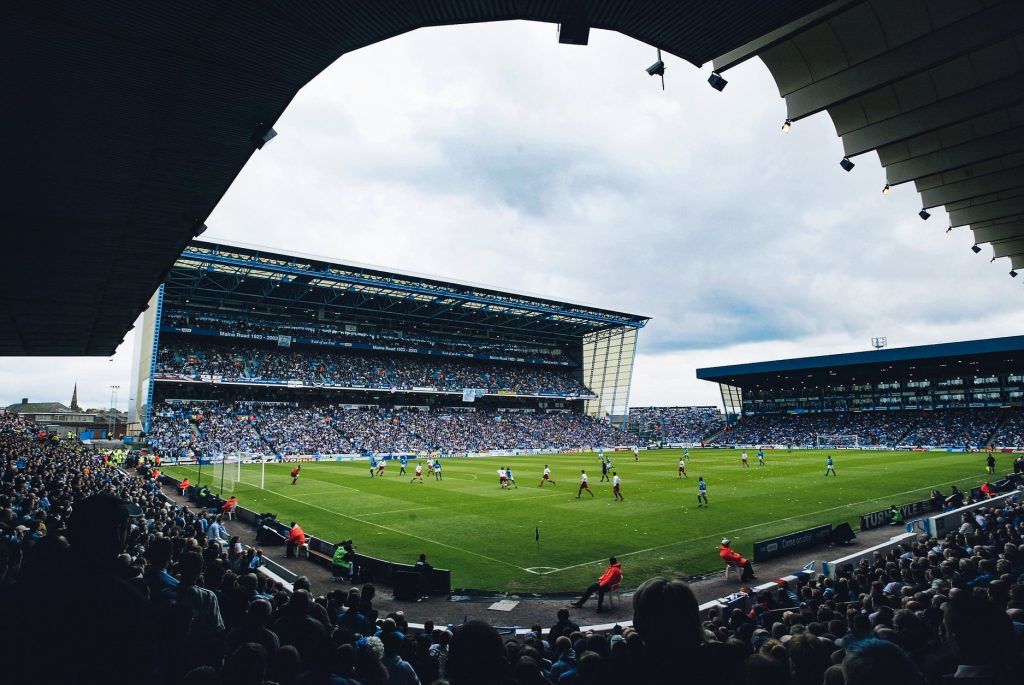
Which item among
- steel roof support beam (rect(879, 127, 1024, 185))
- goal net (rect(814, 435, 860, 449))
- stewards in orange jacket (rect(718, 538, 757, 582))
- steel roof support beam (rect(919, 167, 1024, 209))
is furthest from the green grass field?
goal net (rect(814, 435, 860, 449))

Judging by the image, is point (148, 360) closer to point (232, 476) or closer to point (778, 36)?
point (232, 476)

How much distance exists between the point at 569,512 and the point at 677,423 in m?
86.9

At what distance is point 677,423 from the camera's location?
345 feet

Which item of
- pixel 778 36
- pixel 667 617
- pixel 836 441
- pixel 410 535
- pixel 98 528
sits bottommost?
pixel 410 535

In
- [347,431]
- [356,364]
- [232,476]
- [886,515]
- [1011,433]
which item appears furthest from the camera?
[356,364]

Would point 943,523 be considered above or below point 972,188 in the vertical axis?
below

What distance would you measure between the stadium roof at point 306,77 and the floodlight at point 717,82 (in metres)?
0.51

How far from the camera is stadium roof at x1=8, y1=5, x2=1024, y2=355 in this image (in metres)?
6.11

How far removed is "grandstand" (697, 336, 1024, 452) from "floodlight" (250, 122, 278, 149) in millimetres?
72606

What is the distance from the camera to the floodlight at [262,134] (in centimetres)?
816

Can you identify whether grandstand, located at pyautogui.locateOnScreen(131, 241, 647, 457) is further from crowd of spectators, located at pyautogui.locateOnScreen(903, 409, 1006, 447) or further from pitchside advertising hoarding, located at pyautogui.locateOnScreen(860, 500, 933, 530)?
pitchside advertising hoarding, located at pyautogui.locateOnScreen(860, 500, 933, 530)

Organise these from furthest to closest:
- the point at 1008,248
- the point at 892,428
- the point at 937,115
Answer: the point at 892,428, the point at 1008,248, the point at 937,115

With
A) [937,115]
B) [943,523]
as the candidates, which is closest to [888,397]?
[943,523]

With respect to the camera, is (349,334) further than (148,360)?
Yes
